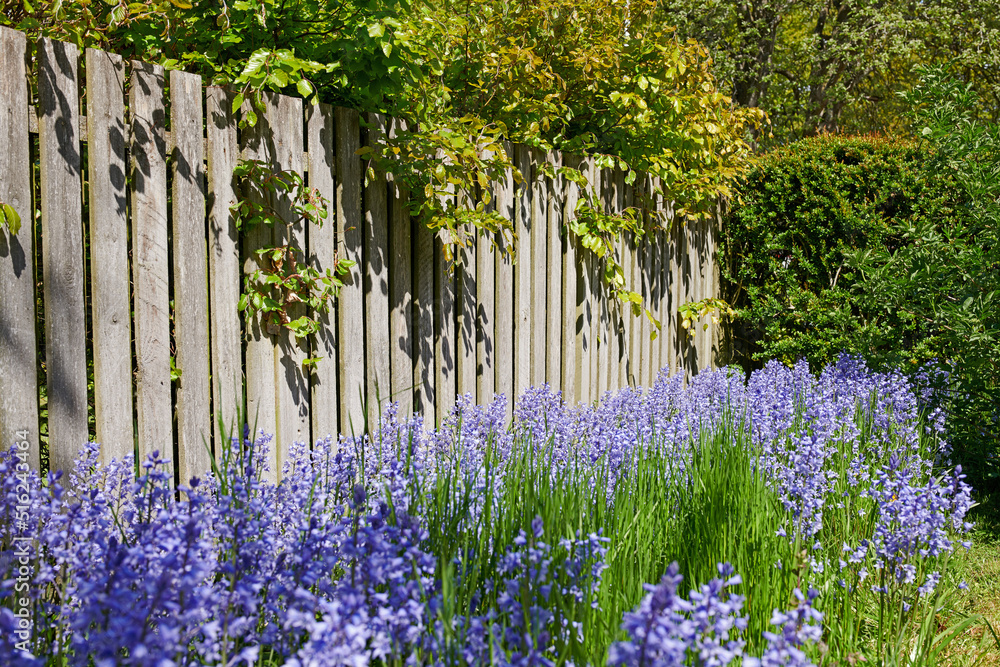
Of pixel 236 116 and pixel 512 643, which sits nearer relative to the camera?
pixel 512 643

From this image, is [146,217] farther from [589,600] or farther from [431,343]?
[589,600]

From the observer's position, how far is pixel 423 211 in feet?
10.8

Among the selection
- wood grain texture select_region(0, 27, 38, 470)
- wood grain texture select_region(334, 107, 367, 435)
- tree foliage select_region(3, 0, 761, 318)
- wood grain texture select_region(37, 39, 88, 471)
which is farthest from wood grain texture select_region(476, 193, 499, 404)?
wood grain texture select_region(0, 27, 38, 470)

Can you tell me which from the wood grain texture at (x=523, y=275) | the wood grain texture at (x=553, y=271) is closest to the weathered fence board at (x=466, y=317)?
the wood grain texture at (x=523, y=275)

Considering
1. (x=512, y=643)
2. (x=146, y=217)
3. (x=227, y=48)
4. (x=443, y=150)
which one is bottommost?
(x=512, y=643)

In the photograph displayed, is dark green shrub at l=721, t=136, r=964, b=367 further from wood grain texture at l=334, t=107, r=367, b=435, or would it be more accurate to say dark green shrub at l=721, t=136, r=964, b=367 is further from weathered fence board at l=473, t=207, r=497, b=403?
wood grain texture at l=334, t=107, r=367, b=435

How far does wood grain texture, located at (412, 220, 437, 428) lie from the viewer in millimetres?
3422

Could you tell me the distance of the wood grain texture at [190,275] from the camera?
2.45 metres

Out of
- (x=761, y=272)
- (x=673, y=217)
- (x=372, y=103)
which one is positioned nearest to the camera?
(x=372, y=103)

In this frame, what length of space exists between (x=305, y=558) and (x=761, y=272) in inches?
229

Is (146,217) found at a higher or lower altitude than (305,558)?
higher

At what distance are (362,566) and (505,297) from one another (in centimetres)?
263

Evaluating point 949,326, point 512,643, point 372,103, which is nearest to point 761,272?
point 949,326

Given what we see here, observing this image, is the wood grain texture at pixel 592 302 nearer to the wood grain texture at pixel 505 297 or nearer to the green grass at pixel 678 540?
the wood grain texture at pixel 505 297
